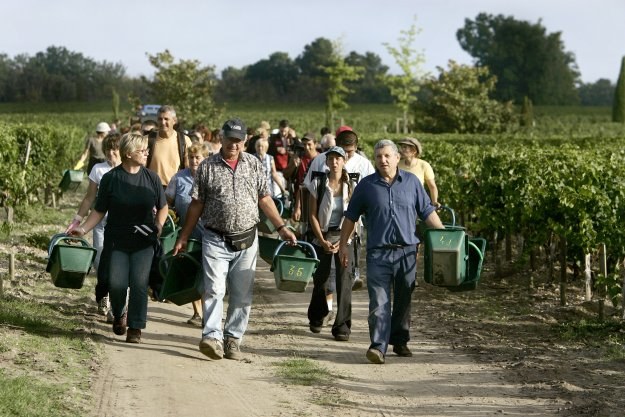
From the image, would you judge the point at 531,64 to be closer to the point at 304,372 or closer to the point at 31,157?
the point at 31,157

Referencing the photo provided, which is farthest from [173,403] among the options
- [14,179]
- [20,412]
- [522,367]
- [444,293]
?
[14,179]

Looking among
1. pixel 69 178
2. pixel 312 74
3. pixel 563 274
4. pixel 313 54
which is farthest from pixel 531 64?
pixel 563 274

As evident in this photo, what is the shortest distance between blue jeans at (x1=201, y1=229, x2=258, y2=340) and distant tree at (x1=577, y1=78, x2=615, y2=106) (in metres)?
154

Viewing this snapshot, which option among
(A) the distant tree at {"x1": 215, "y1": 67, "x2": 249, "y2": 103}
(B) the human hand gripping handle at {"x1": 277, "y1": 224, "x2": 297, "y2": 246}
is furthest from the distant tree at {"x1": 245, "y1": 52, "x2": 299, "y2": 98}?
(B) the human hand gripping handle at {"x1": 277, "y1": 224, "x2": 297, "y2": 246}

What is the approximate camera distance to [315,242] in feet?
34.6

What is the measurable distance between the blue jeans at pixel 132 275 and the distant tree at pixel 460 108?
144ft

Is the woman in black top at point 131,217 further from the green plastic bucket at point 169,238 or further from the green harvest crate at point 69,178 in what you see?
the green harvest crate at point 69,178

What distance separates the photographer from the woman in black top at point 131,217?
9.46 m

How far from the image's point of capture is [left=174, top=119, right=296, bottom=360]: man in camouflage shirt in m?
9.12

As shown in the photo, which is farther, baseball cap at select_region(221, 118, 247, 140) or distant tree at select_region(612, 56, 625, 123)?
distant tree at select_region(612, 56, 625, 123)

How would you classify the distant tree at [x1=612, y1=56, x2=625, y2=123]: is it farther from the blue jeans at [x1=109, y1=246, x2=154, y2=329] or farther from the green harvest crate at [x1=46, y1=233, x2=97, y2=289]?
the green harvest crate at [x1=46, y1=233, x2=97, y2=289]

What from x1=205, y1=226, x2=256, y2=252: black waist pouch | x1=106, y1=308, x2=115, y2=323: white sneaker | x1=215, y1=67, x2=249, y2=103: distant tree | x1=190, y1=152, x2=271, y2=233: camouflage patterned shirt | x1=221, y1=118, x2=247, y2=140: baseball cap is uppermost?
x1=215, y1=67, x2=249, y2=103: distant tree

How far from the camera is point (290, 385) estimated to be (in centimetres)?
846

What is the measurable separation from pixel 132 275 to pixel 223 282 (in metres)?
0.87
